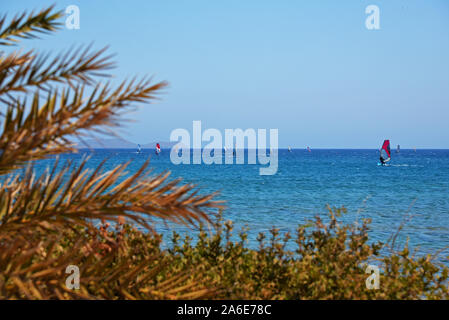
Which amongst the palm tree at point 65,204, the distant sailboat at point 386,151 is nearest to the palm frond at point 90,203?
the palm tree at point 65,204

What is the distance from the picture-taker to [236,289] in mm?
3580

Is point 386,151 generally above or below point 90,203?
above

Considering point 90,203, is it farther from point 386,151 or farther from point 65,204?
point 386,151

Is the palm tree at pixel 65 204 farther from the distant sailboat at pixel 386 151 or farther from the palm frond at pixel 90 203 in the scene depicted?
the distant sailboat at pixel 386 151

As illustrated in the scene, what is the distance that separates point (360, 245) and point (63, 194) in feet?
8.65

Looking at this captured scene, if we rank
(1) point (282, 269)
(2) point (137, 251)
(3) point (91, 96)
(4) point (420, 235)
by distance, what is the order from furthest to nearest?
(4) point (420, 235) < (2) point (137, 251) < (1) point (282, 269) < (3) point (91, 96)

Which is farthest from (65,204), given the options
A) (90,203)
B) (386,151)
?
(386,151)

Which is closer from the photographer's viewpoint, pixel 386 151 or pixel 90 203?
pixel 90 203

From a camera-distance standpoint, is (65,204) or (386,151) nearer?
(65,204)

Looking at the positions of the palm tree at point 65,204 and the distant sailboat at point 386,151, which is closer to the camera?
the palm tree at point 65,204

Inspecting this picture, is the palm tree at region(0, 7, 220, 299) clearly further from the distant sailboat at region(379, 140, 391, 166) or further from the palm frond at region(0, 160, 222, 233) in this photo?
the distant sailboat at region(379, 140, 391, 166)

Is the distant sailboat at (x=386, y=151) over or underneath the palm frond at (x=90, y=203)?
over
